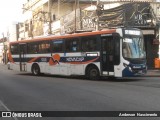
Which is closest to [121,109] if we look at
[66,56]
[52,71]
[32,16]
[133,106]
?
[133,106]

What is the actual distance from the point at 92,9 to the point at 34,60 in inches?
494

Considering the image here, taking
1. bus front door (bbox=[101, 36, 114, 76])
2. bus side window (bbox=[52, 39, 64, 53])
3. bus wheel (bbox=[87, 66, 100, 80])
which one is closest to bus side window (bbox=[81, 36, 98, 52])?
bus front door (bbox=[101, 36, 114, 76])

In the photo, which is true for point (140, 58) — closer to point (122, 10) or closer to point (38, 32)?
point (122, 10)

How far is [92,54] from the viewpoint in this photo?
23484 mm

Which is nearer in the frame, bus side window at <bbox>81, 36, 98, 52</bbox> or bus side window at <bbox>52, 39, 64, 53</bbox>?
bus side window at <bbox>81, 36, 98, 52</bbox>

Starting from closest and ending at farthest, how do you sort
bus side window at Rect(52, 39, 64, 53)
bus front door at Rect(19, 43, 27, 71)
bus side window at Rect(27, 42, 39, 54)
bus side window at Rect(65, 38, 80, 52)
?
bus side window at Rect(65, 38, 80, 52), bus side window at Rect(52, 39, 64, 53), bus side window at Rect(27, 42, 39, 54), bus front door at Rect(19, 43, 27, 71)

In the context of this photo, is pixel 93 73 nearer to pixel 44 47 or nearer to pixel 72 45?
pixel 72 45

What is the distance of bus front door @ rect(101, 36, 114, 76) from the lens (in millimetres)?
22250

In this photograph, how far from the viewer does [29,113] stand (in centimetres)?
1037

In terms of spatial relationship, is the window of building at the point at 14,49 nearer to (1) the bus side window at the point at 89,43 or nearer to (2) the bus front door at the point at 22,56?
(2) the bus front door at the point at 22,56

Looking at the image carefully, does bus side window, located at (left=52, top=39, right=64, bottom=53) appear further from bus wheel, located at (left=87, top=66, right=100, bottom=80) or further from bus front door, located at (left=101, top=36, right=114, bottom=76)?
bus front door, located at (left=101, top=36, right=114, bottom=76)

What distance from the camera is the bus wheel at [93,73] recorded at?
23391 millimetres

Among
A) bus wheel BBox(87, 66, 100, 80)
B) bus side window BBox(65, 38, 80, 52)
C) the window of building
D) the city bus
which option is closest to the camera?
the city bus

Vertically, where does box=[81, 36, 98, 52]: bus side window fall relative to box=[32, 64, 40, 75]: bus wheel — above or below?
above
